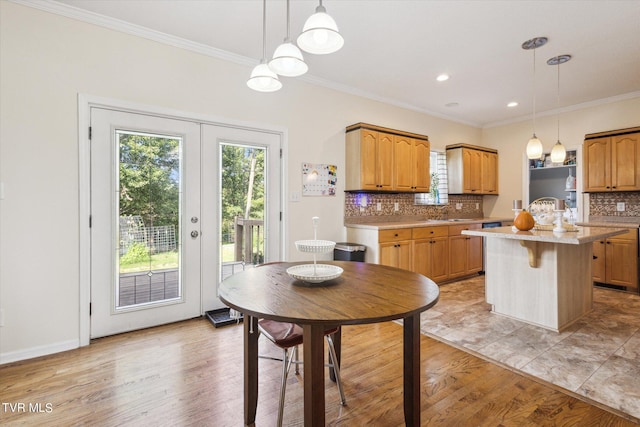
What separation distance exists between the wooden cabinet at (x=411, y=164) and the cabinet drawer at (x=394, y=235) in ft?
2.24

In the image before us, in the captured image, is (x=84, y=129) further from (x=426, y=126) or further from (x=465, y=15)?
(x=426, y=126)

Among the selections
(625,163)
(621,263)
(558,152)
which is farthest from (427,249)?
(625,163)

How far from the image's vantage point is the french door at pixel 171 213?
9.01 ft

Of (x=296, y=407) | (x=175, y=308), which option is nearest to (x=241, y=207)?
(x=175, y=308)

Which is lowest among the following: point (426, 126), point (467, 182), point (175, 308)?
point (175, 308)

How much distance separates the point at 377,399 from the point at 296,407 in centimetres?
49

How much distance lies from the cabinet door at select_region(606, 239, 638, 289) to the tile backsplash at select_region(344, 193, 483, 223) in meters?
2.13

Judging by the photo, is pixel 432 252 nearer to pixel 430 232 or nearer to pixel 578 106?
pixel 430 232

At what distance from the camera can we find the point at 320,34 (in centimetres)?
159

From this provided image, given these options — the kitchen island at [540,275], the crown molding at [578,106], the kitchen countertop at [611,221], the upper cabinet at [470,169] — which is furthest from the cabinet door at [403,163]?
the kitchen countertop at [611,221]

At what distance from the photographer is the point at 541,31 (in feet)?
9.58

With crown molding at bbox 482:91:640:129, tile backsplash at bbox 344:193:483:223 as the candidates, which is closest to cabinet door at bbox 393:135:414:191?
tile backsplash at bbox 344:193:483:223

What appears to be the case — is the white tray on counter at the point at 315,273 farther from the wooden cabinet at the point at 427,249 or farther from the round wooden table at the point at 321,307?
the wooden cabinet at the point at 427,249

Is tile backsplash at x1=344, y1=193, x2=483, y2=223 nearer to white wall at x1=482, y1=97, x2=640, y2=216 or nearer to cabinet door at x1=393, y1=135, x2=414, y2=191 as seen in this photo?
cabinet door at x1=393, y1=135, x2=414, y2=191
